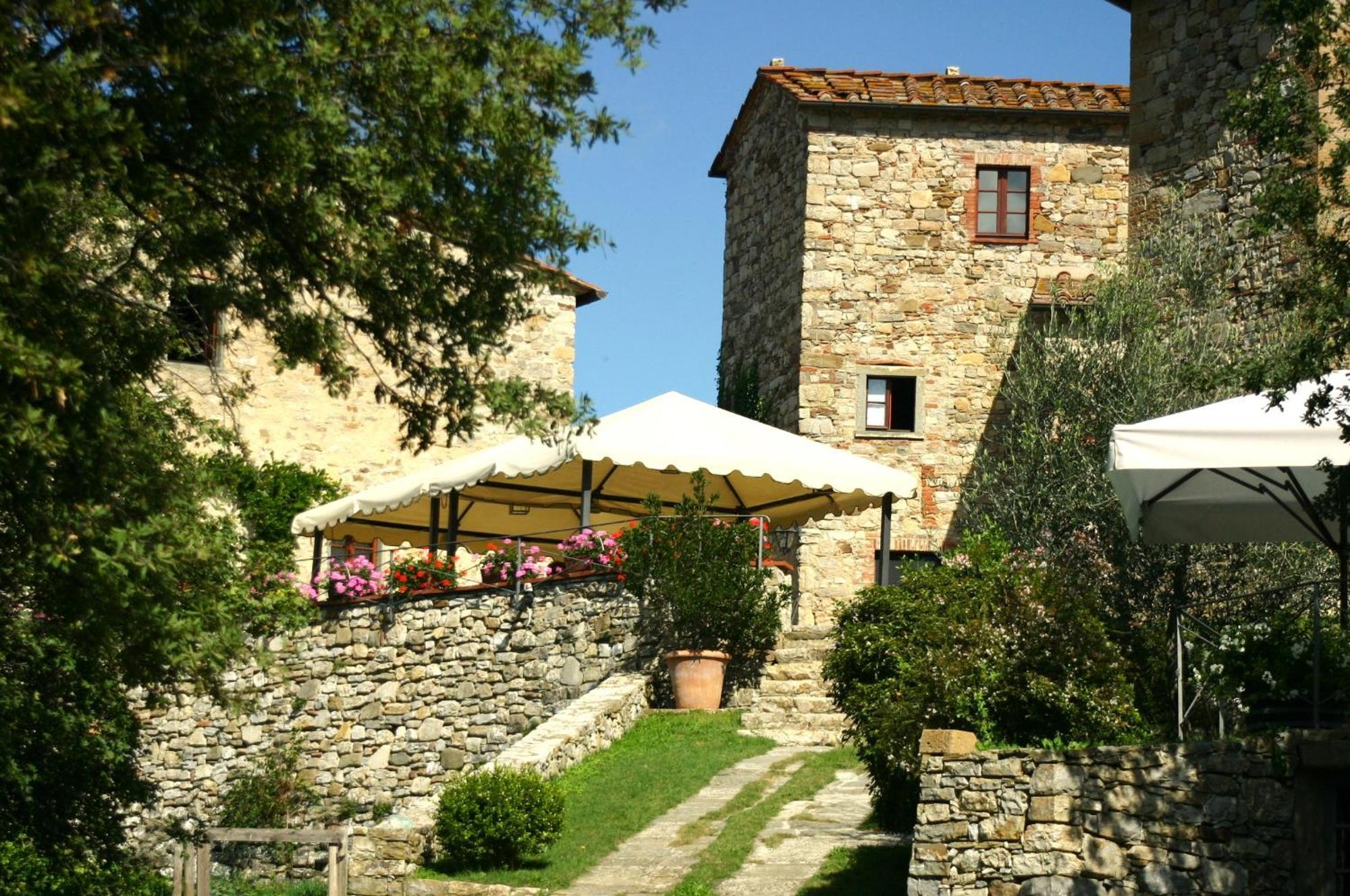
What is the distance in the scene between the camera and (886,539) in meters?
16.3

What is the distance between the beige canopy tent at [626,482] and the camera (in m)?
15.3

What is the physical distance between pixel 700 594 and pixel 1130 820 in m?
6.32

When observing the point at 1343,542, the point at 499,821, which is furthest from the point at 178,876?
the point at 1343,542

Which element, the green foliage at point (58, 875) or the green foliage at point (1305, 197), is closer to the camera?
the green foliage at point (1305, 197)

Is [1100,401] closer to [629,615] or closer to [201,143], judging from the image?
[629,615]

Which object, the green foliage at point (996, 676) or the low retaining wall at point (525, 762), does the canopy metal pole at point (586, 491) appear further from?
the green foliage at point (996, 676)

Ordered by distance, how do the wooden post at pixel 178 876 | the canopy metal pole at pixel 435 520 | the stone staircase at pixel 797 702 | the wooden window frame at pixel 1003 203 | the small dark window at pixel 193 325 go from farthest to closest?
the wooden window frame at pixel 1003 203, the canopy metal pole at pixel 435 520, the stone staircase at pixel 797 702, the wooden post at pixel 178 876, the small dark window at pixel 193 325

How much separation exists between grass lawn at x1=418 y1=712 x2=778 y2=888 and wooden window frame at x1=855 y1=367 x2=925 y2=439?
25.3 ft

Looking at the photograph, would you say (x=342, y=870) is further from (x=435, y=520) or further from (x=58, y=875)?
(x=435, y=520)

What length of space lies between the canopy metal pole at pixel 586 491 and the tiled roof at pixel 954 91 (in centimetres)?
827

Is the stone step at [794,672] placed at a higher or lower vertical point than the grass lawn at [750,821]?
higher

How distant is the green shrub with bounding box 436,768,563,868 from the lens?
1195 centimetres

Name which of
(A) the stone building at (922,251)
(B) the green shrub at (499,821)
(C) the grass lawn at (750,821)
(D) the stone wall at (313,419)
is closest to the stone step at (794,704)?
(C) the grass lawn at (750,821)

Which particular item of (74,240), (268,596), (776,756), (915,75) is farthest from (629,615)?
(915,75)
